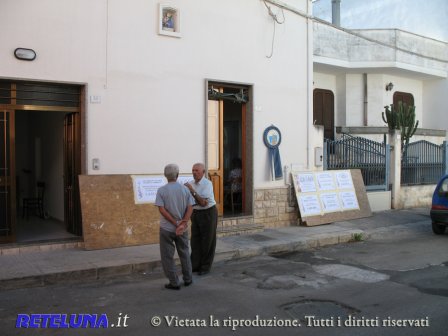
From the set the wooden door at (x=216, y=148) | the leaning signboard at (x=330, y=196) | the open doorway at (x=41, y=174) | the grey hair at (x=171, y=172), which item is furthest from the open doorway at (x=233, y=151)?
the grey hair at (x=171, y=172)

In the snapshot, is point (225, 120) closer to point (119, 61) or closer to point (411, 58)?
point (119, 61)

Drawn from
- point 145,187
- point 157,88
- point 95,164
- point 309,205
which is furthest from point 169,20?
point 309,205

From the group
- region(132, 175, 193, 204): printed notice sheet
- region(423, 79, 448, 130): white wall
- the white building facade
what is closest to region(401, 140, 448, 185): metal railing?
region(423, 79, 448, 130): white wall

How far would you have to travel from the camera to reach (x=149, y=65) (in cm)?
980

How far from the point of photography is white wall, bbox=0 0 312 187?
→ 8.70m

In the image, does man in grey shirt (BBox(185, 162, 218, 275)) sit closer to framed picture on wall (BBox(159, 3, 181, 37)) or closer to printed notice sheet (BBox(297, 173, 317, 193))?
framed picture on wall (BBox(159, 3, 181, 37))

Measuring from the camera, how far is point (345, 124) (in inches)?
731

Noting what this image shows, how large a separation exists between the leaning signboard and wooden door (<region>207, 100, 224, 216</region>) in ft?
6.49

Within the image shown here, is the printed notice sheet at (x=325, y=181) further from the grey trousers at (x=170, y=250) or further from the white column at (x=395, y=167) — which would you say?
the grey trousers at (x=170, y=250)

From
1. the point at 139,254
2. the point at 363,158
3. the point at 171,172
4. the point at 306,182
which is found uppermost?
the point at 363,158

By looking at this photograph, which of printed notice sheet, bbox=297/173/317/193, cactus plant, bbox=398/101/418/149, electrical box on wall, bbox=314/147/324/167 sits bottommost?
printed notice sheet, bbox=297/173/317/193

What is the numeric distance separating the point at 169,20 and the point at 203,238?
4.89 meters

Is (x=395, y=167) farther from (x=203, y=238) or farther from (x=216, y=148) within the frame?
(x=203, y=238)

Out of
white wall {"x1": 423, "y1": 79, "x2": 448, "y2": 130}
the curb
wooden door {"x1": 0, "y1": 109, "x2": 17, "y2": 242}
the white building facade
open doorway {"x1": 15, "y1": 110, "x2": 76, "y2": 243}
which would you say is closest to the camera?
the curb
